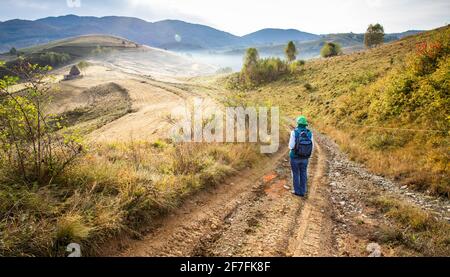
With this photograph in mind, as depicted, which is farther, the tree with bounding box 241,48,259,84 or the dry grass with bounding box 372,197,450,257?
the tree with bounding box 241,48,259,84

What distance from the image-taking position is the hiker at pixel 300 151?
7.95 metres

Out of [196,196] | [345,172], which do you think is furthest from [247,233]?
[345,172]

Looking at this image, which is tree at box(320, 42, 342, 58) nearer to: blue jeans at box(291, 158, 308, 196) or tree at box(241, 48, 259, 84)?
tree at box(241, 48, 259, 84)

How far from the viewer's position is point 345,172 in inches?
436

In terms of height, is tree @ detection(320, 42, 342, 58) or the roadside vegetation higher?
tree @ detection(320, 42, 342, 58)

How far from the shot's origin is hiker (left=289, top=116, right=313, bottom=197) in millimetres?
7949

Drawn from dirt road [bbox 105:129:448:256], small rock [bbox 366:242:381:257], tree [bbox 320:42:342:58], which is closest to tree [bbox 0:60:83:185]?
dirt road [bbox 105:129:448:256]

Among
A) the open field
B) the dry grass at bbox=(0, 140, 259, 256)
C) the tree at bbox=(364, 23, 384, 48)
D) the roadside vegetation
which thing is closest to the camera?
the dry grass at bbox=(0, 140, 259, 256)

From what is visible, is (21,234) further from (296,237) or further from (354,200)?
(354,200)

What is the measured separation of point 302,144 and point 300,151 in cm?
22

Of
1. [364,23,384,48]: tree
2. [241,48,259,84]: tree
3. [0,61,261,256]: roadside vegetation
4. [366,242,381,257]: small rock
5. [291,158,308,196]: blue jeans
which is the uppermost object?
[364,23,384,48]: tree

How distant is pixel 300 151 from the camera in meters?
7.95

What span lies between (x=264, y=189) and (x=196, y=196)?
7.96ft
